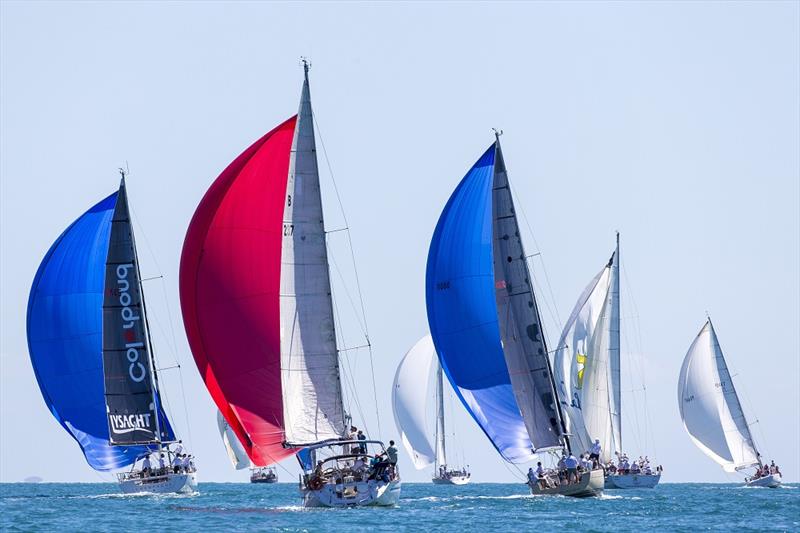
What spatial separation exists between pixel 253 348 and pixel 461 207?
33.3ft

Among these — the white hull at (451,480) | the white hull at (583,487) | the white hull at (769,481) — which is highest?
the white hull at (451,480)

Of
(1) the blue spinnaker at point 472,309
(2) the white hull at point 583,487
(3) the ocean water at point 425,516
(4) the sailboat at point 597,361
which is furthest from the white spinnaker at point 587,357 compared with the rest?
(1) the blue spinnaker at point 472,309

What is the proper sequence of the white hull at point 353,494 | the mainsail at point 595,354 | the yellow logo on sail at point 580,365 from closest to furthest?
the white hull at point 353,494 < the mainsail at point 595,354 < the yellow logo on sail at point 580,365

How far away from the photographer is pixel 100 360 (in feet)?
181

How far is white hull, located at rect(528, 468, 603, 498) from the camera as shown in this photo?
47.5 metres

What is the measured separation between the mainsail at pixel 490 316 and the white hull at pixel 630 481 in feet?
63.1

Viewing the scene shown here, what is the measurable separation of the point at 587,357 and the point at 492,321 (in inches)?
576

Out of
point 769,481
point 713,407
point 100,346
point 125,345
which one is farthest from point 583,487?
point 769,481

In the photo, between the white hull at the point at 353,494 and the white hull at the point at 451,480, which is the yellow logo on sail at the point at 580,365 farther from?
the white hull at the point at 451,480

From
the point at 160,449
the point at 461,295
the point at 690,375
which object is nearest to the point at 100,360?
the point at 160,449

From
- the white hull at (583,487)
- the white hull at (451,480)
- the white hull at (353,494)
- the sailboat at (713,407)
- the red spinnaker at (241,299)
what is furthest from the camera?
the white hull at (451,480)

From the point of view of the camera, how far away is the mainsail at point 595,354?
6106cm

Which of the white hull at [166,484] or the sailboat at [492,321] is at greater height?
the sailboat at [492,321]

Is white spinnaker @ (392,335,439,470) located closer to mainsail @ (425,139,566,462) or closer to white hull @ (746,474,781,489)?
white hull @ (746,474,781,489)
